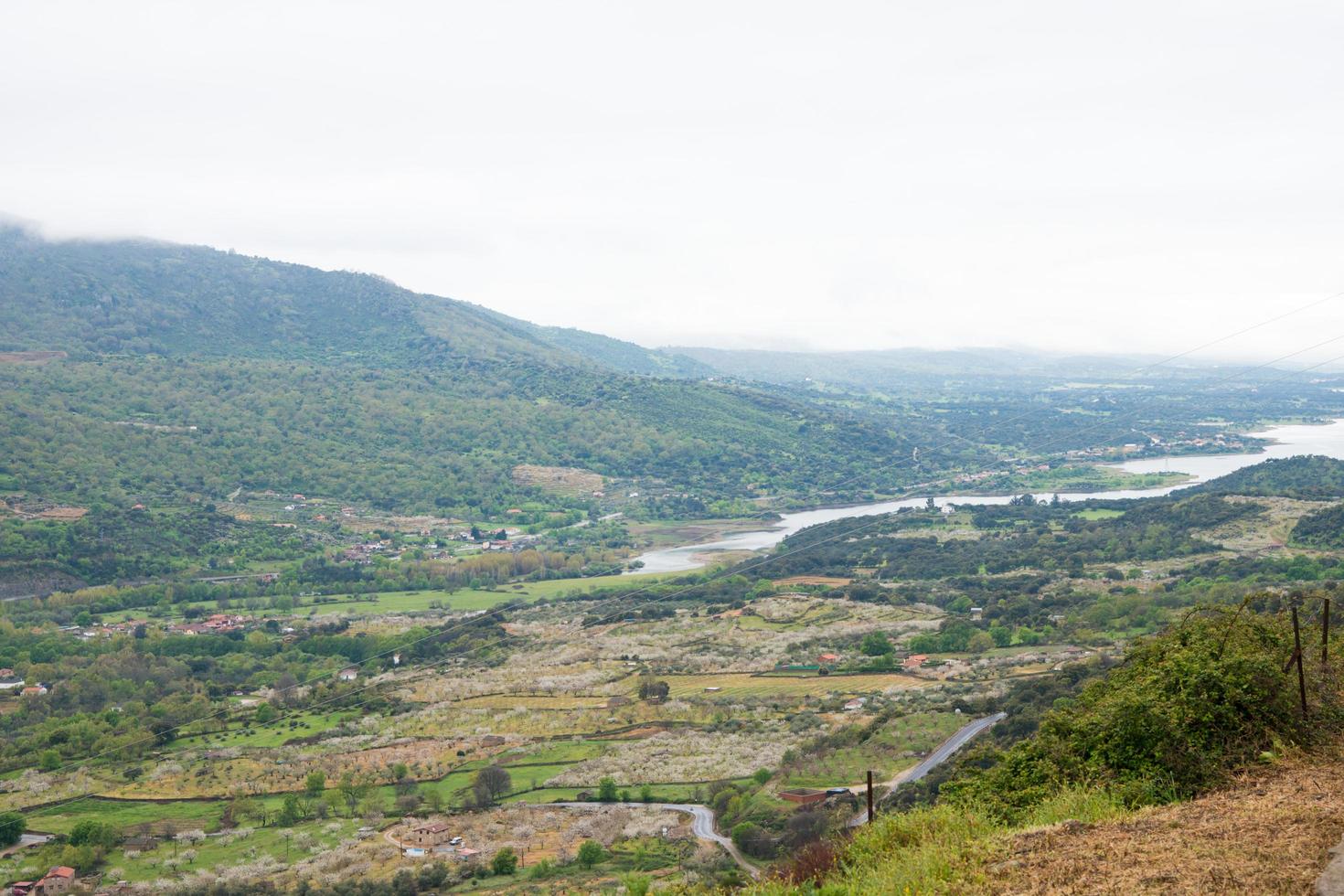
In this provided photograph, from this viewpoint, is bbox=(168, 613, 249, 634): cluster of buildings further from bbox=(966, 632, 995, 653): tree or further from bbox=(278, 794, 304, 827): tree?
bbox=(966, 632, 995, 653): tree

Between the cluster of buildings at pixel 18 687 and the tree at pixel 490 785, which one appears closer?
the tree at pixel 490 785

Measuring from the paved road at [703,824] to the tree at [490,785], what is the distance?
1590mm

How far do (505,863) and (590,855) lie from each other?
64.1 inches

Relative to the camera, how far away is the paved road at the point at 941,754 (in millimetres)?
23719

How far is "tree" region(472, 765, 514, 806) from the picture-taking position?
88.1 feet

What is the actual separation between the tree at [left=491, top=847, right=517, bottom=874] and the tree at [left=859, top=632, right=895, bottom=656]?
22.2 meters

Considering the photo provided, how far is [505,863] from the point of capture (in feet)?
69.3

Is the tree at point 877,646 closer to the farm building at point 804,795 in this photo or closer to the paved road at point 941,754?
the paved road at point 941,754

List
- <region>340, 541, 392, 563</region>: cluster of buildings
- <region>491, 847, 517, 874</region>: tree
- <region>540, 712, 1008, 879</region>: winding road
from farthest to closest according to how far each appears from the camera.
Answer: <region>340, 541, 392, 563</region>: cluster of buildings
<region>540, 712, 1008, 879</region>: winding road
<region>491, 847, 517, 874</region>: tree

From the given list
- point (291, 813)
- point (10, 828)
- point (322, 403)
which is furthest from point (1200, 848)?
point (322, 403)

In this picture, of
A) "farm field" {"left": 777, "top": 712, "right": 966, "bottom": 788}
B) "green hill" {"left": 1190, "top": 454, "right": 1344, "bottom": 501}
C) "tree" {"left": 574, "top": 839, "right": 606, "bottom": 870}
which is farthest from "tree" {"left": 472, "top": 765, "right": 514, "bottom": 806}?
"green hill" {"left": 1190, "top": 454, "right": 1344, "bottom": 501}

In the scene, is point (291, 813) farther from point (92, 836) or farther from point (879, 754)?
point (879, 754)

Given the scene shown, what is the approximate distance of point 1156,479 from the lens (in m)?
86.3

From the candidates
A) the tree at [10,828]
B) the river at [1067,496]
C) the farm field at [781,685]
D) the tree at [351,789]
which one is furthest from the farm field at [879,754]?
the river at [1067,496]
